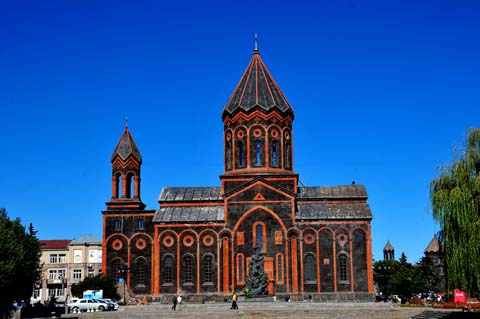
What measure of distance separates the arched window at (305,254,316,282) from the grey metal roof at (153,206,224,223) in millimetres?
7765

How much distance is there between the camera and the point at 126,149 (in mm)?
55719

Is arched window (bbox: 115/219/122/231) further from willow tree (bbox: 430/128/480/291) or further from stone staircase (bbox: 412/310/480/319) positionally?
willow tree (bbox: 430/128/480/291)

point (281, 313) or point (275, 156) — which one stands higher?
point (275, 156)

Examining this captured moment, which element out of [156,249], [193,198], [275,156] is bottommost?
[156,249]

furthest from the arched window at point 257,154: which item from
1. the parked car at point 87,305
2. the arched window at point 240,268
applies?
the parked car at point 87,305

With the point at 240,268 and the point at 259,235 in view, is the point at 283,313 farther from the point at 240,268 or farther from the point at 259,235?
the point at 259,235

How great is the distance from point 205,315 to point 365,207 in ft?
72.1

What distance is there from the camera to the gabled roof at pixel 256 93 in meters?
54.9

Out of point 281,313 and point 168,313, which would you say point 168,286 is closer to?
point 168,313

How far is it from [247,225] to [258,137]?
7650mm

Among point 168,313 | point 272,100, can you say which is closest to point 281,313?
point 168,313

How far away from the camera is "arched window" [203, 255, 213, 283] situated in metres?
52.2

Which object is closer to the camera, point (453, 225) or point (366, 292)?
point (453, 225)

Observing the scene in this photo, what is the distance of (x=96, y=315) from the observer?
37.2 meters
